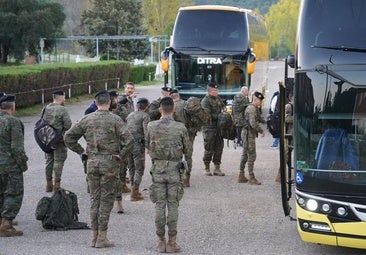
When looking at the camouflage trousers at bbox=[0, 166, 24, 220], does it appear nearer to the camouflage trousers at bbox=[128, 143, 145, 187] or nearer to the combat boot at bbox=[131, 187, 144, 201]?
the camouflage trousers at bbox=[128, 143, 145, 187]

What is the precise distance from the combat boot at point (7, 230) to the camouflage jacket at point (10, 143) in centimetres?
69

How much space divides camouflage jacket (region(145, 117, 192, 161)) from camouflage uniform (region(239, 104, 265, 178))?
4652 mm

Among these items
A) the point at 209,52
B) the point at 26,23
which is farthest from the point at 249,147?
the point at 26,23

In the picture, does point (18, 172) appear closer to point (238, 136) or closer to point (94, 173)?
point (94, 173)

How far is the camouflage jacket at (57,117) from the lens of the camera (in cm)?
1183

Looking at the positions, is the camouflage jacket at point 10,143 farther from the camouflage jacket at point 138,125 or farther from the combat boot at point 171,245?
the camouflage jacket at point 138,125

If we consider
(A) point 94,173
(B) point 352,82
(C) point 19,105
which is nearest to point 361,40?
(B) point 352,82

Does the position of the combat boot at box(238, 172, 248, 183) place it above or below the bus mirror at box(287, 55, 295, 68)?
below

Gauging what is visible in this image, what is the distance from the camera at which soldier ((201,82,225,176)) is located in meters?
13.8

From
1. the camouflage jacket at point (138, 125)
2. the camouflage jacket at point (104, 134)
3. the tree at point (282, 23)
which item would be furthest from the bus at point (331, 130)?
the tree at point (282, 23)

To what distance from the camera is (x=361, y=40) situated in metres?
8.15

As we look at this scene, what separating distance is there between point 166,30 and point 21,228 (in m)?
58.9

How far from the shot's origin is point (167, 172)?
8.48 metres

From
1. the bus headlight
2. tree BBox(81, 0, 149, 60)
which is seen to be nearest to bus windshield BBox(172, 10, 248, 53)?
the bus headlight
